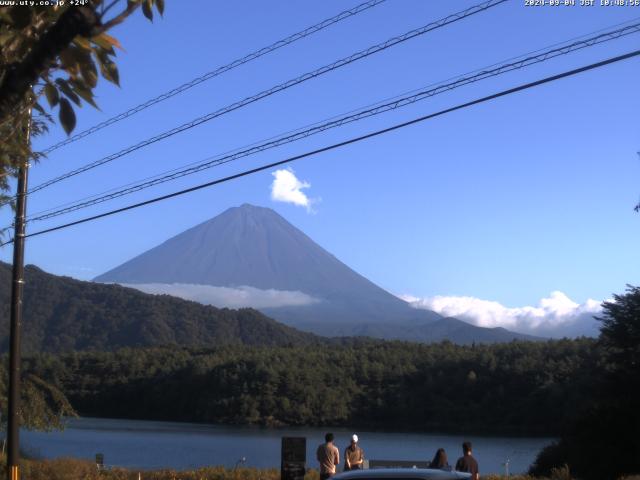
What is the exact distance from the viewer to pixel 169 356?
64.3 metres

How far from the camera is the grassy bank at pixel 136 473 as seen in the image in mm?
19438

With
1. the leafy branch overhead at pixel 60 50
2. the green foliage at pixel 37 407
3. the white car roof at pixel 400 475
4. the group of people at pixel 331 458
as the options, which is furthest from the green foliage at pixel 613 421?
the leafy branch overhead at pixel 60 50

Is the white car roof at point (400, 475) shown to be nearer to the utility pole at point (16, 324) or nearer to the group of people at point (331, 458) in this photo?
the group of people at point (331, 458)

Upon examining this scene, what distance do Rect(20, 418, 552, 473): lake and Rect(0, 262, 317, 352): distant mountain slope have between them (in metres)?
49.7

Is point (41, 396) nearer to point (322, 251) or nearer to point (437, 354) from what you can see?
point (437, 354)

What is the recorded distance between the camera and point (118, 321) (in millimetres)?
107438

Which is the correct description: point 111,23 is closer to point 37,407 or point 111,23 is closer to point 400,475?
point 400,475

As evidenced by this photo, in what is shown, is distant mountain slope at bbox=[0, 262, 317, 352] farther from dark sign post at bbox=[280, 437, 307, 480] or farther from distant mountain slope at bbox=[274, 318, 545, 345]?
dark sign post at bbox=[280, 437, 307, 480]

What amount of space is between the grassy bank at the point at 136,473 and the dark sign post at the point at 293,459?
3.58 metres

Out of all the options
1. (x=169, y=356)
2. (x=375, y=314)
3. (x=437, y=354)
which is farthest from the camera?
(x=375, y=314)

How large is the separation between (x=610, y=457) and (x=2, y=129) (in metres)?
21.8

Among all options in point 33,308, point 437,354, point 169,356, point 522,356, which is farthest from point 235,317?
point 522,356

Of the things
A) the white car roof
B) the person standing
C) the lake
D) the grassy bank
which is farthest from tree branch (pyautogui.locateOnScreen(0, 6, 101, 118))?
the lake

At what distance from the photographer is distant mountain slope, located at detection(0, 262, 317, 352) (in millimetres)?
101500
